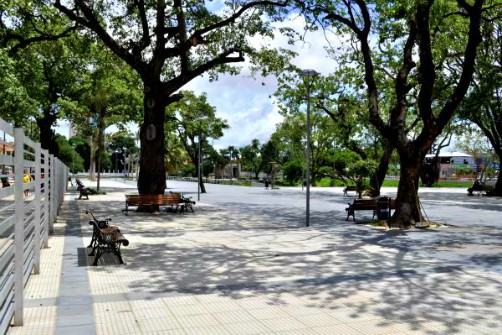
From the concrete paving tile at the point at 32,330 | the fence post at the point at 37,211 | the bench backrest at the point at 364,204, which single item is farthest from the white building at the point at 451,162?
the concrete paving tile at the point at 32,330

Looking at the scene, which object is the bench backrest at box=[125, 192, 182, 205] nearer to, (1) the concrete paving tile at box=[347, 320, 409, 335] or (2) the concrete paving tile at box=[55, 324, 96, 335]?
(2) the concrete paving tile at box=[55, 324, 96, 335]

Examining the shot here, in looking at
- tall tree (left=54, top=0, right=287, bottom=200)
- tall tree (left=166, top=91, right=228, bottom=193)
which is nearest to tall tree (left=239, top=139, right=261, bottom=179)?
tall tree (left=166, top=91, right=228, bottom=193)

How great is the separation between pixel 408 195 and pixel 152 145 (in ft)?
31.1

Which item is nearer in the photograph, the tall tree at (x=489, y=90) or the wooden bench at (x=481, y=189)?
the tall tree at (x=489, y=90)

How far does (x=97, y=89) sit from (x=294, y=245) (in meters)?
20.5

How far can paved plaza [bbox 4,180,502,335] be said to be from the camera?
207 inches

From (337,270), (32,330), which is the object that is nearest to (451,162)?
(337,270)

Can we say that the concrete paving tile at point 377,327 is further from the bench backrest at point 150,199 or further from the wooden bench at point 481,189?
the wooden bench at point 481,189

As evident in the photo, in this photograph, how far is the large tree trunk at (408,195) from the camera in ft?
47.5

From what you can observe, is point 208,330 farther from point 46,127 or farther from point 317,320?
point 46,127

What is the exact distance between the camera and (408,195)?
577 inches

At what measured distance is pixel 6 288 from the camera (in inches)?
171

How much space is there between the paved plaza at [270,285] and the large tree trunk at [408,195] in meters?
1.53

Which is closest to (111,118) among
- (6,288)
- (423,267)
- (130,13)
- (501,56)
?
→ (130,13)
